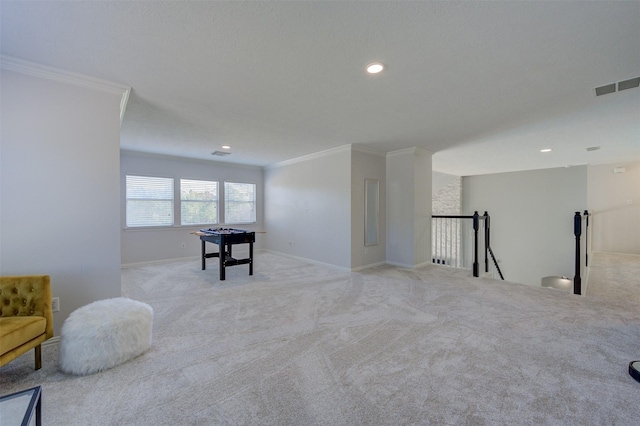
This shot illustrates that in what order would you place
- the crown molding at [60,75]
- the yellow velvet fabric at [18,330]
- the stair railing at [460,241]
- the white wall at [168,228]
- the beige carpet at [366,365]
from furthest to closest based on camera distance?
the white wall at [168,228] < the stair railing at [460,241] < the crown molding at [60,75] < the yellow velvet fabric at [18,330] < the beige carpet at [366,365]

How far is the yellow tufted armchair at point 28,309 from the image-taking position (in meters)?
1.84

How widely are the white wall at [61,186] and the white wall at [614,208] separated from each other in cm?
950

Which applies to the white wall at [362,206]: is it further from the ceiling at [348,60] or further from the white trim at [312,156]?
the ceiling at [348,60]

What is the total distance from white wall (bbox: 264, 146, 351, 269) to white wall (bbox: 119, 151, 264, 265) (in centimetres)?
100

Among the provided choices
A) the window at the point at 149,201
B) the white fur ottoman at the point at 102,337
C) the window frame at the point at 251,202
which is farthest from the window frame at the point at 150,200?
the white fur ottoman at the point at 102,337

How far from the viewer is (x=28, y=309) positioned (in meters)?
2.02

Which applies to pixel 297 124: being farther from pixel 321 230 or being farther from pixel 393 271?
pixel 393 271

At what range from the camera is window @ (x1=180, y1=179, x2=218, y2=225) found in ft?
21.0

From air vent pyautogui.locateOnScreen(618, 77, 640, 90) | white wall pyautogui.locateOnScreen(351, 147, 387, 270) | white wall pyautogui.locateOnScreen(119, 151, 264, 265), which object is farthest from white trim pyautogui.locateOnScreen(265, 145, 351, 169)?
air vent pyautogui.locateOnScreen(618, 77, 640, 90)

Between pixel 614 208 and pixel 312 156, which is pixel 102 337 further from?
pixel 614 208

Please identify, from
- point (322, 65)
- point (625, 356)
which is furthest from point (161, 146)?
point (625, 356)

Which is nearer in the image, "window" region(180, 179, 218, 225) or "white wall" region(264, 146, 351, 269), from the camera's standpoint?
"white wall" region(264, 146, 351, 269)

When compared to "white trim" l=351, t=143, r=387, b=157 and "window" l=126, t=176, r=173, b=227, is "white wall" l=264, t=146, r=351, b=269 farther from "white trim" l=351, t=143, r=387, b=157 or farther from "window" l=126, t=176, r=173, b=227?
"window" l=126, t=176, r=173, b=227

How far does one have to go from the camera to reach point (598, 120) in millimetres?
3668
